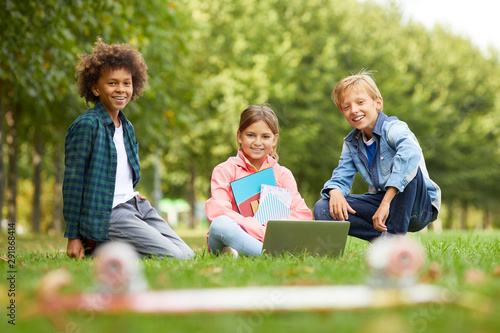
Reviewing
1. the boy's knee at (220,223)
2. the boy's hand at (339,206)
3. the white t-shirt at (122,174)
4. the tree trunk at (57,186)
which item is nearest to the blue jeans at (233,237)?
the boy's knee at (220,223)

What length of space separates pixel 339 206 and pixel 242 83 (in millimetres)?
13431

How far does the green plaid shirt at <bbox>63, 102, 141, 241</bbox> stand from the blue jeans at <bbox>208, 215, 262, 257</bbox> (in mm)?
911

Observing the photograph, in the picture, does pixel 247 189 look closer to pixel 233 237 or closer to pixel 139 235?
pixel 233 237

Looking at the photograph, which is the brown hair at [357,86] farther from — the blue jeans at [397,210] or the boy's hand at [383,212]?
the boy's hand at [383,212]

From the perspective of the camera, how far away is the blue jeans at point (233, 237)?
14.4 feet

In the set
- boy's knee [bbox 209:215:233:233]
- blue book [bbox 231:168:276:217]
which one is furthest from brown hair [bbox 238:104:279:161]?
boy's knee [bbox 209:215:233:233]

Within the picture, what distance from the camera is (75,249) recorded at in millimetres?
4598

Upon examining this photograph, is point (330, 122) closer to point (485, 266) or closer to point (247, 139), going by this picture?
point (247, 139)

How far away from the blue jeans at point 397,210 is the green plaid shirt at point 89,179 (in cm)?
181

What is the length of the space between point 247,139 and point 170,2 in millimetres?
8022

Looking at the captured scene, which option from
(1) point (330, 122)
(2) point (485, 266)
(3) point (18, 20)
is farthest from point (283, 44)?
(2) point (485, 266)

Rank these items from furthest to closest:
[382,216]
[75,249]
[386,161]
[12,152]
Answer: [12,152]
[386,161]
[75,249]
[382,216]

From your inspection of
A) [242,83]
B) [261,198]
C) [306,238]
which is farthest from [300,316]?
[242,83]

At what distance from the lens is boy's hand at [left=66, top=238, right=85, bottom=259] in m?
4.56
